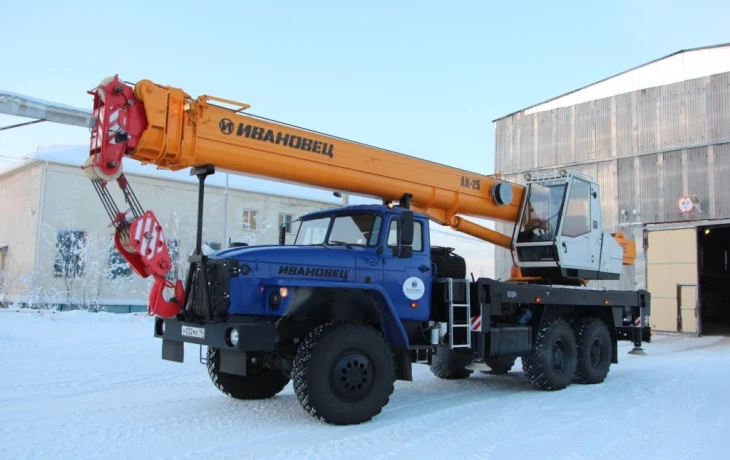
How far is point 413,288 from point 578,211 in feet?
14.8

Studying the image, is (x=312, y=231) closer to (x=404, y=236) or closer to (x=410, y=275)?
(x=404, y=236)

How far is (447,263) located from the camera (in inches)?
375

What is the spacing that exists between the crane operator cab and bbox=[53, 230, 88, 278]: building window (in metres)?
23.6

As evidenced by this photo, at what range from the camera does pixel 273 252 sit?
23.9 feet

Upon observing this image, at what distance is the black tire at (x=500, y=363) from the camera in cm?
1033

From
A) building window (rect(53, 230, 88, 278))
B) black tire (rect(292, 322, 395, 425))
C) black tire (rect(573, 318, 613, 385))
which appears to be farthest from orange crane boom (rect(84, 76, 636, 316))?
building window (rect(53, 230, 88, 278))

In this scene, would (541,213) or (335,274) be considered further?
(541,213)

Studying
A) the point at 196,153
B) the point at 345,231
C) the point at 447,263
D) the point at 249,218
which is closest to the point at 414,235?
the point at 345,231

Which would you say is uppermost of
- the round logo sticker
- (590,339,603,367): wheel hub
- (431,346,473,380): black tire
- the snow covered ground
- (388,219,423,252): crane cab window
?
(388,219,423,252): crane cab window

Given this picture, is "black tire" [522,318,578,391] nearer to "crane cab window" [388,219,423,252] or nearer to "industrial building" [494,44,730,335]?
"crane cab window" [388,219,423,252]

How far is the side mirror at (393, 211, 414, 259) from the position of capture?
320 inches

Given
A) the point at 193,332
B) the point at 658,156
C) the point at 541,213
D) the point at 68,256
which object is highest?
the point at 658,156

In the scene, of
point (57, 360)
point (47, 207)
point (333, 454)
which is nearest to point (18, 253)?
point (47, 207)

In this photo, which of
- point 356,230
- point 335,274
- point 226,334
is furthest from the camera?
point 356,230
